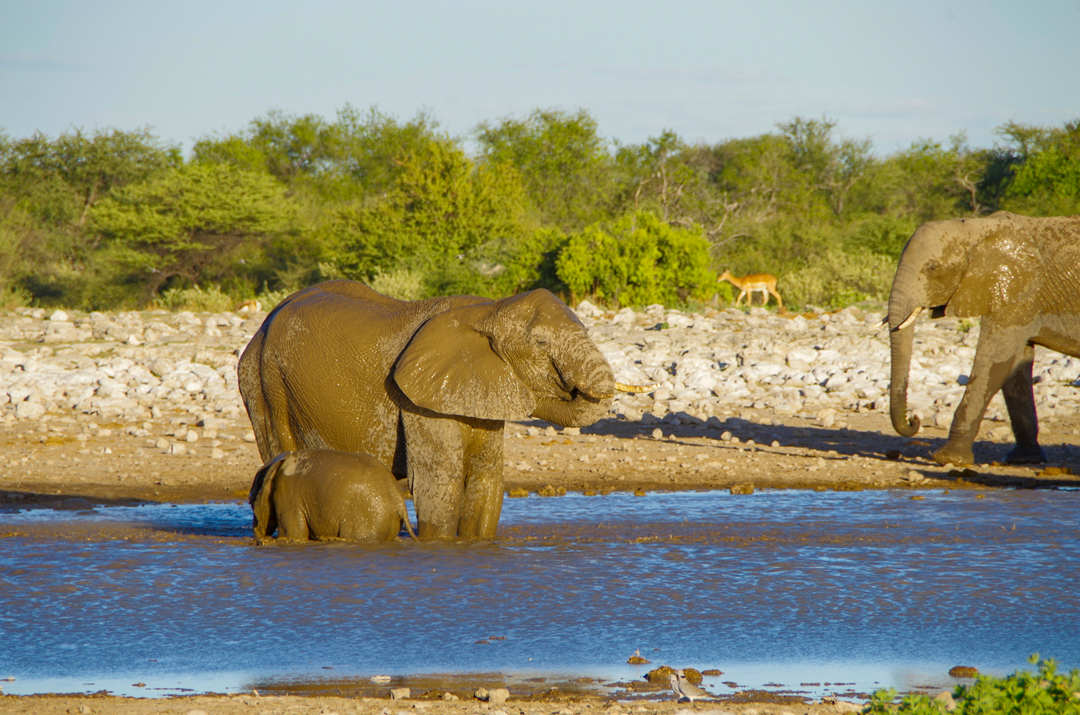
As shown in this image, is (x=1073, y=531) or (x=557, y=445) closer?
(x=1073, y=531)

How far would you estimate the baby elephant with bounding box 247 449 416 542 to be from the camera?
26.5ft

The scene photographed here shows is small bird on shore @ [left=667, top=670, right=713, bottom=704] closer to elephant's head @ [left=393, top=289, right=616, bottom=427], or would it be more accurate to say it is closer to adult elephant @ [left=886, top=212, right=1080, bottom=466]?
elephant's head @ [left=393, top=289, right=616, bottom=427]

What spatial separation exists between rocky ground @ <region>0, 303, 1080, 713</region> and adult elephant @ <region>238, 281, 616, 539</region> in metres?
2.81

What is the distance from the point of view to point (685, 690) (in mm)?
5199

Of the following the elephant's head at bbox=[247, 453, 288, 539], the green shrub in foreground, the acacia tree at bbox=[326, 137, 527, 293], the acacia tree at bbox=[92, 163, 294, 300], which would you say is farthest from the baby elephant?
the acacia tree at bbox=[92, 163, 294, 300]

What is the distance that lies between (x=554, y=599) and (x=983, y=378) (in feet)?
20.6

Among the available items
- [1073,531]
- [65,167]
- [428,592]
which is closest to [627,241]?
[1073,531]

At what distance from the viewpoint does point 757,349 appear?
17.6m

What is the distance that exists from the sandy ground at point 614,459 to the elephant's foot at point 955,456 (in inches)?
3.8

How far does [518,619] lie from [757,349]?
1143 centimetres

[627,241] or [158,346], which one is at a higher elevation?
[627,241]

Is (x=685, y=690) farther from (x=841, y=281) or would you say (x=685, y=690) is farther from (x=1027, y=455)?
(x=841, y=281)

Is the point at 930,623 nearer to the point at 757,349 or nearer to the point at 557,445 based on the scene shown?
the point at 557,445

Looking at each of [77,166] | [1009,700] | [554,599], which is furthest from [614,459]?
[77,166]
